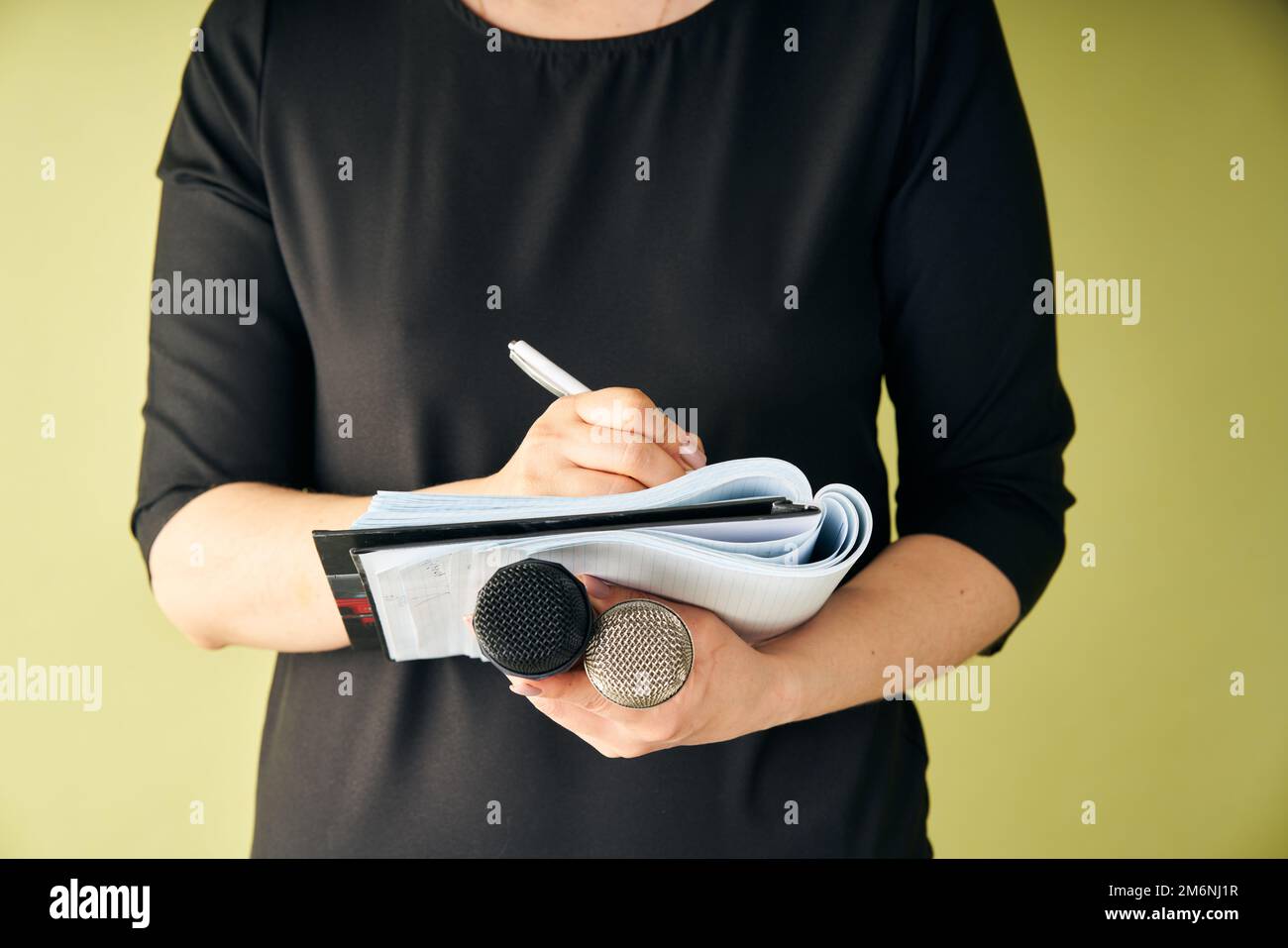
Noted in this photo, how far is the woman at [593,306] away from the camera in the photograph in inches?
33.9

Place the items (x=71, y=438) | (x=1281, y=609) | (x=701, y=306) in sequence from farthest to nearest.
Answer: (x=1281, y=609) < (x=71, y=438) < (x=701, y=306)

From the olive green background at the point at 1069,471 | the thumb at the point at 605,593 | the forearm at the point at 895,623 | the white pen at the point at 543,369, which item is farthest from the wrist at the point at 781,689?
the olive green background at the point at 1069,471

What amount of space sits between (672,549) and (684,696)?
10cm

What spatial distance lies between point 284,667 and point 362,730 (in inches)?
4.8

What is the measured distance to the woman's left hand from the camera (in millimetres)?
591

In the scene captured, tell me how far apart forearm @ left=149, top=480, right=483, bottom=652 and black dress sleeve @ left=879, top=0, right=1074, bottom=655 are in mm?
466

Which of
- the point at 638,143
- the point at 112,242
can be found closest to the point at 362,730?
the point at 638,143

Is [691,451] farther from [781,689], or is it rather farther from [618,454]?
[781,689]

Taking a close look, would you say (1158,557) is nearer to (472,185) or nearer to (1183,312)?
(1183,312)

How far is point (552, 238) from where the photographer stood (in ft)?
2.88

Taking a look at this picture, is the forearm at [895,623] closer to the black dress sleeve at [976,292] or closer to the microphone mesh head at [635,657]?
the black dress sleeve at [976,292]

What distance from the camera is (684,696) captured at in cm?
60

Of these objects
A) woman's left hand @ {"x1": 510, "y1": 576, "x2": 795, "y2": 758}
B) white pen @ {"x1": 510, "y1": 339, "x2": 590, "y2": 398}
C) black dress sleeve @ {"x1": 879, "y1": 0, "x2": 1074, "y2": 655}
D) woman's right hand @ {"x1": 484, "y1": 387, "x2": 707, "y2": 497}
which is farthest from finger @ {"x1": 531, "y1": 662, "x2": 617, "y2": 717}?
black dress sleeve @ {"x1": 879, "y1": 0, "x2": 1074, "y2": 655}

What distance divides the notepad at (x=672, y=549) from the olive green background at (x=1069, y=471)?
1.19 m
